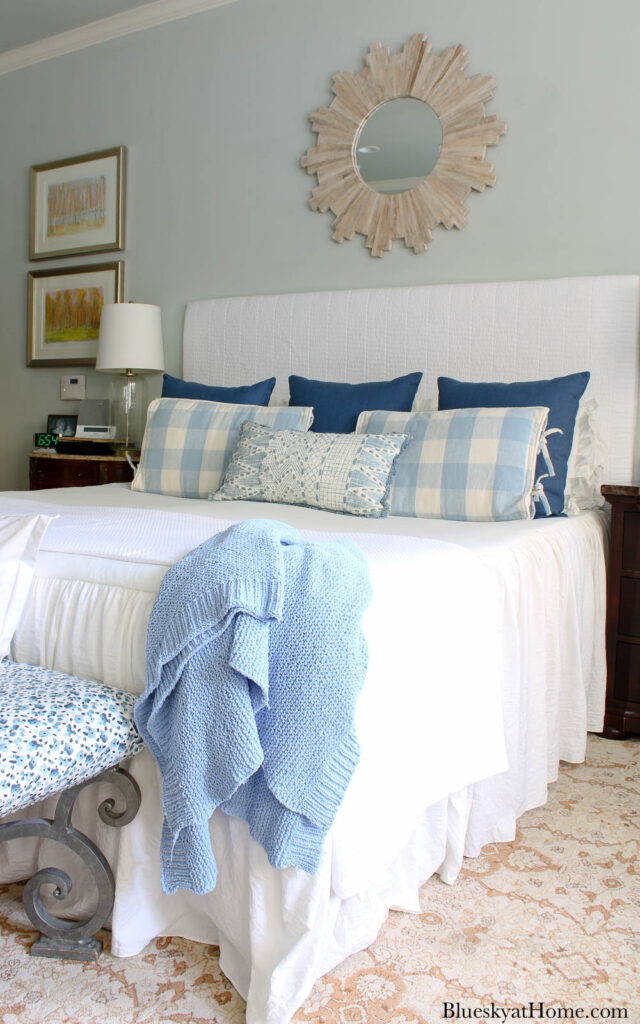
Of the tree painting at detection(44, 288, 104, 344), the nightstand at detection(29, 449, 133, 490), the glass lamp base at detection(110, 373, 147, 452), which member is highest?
the tree painting at detection(44, 288, 104, 344)

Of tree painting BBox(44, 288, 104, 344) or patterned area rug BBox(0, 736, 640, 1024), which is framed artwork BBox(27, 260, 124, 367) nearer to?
tree painting BBox(44, 288, 104, 344)

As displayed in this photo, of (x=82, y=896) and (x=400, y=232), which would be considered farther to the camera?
(x=400, y=232)

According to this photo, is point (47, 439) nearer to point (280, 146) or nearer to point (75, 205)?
point (75, 205)

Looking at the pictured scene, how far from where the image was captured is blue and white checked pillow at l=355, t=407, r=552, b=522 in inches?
93.7

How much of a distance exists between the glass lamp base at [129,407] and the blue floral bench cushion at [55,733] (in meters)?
2.59

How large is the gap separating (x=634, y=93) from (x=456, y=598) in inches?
81.6

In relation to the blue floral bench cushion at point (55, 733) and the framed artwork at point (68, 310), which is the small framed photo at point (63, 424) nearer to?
the framed artwork at point (68, 310)

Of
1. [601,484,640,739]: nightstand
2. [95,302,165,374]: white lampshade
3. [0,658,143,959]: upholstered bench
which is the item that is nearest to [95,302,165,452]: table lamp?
[95,302,165,374]: white lampshade

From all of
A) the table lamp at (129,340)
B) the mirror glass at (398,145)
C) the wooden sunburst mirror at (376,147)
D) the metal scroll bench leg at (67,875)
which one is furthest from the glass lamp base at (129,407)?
the metal scroll bench leg at (67,875)

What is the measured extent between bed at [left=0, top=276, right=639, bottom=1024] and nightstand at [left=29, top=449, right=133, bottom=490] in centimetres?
107

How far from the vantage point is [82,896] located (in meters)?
1.51

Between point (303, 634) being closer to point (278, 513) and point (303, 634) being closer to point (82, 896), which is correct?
point (82, 896)

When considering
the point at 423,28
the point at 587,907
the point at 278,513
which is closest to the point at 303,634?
the point at 587,907

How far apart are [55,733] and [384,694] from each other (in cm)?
53
